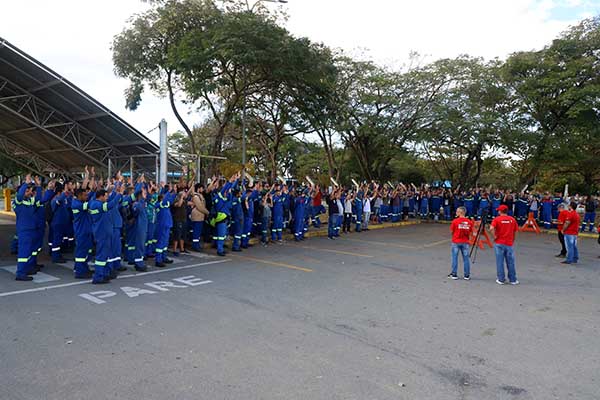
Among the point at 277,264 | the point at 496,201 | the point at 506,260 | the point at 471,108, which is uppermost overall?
the point at 471,108

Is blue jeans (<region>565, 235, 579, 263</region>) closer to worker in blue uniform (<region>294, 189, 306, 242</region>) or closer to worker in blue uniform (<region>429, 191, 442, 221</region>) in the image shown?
worker in blue uniform (<region>294, 189, 306, 242</region>)

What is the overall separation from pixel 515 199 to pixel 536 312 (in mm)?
16680

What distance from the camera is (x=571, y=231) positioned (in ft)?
35.2

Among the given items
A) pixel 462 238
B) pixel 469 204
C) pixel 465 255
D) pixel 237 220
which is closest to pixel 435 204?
pixel 469 204

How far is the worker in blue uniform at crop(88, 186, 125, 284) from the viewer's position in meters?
7.47

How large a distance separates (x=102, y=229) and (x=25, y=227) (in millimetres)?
1543

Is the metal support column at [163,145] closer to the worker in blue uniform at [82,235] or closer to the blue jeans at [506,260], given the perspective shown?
the worker in blue uniform at [82,235]

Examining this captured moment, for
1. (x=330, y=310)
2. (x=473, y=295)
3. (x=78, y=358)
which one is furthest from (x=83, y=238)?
(x=473, y=295)

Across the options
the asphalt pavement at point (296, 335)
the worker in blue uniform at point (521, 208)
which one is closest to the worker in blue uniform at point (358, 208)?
the asphalt pavement at point (296, 335)

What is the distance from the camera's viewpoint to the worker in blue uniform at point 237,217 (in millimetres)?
11469

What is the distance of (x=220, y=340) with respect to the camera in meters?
4.91

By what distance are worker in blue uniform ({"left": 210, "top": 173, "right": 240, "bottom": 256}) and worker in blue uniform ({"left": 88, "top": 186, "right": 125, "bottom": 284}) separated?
3.37 metres

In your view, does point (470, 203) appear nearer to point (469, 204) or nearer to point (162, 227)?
point (469, 204)

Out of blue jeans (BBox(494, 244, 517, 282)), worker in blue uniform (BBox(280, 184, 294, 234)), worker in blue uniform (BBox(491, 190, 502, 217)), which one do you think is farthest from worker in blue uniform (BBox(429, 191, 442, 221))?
blue jeans (BBox(494, 244, 517, 282))
